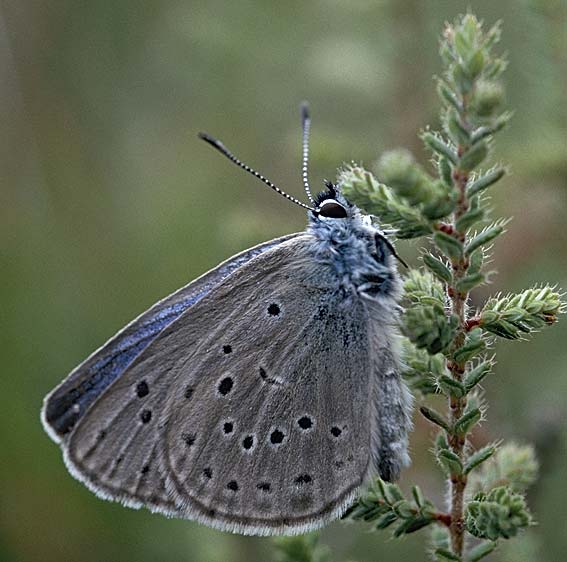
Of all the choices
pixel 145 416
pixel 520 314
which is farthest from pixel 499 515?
pixel 145 416

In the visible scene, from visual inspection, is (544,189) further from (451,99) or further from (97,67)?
(97,67)

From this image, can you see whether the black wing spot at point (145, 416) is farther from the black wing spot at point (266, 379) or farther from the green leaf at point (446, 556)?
the green leaf at point (446, 556)

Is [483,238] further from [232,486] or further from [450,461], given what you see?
[232,486]

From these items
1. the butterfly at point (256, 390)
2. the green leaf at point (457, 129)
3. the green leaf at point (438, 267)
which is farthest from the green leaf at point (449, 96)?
the butterfly at point (256, 390)

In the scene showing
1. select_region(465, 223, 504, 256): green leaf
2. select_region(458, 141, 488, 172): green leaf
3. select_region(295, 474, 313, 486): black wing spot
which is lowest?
select_region(295, 474, 313, 486): black wing spot

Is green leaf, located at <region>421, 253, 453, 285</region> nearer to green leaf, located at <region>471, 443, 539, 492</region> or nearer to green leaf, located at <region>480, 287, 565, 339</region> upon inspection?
green leaf, located at <region>480, 287, 565, 339</region>

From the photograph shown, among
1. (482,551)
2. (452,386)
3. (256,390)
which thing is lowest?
(482,551)

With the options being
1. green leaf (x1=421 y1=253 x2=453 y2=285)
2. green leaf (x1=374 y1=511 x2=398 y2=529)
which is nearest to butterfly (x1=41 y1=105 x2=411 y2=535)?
green leaf (x1=374 y1=511 x2=398 y2=529)
